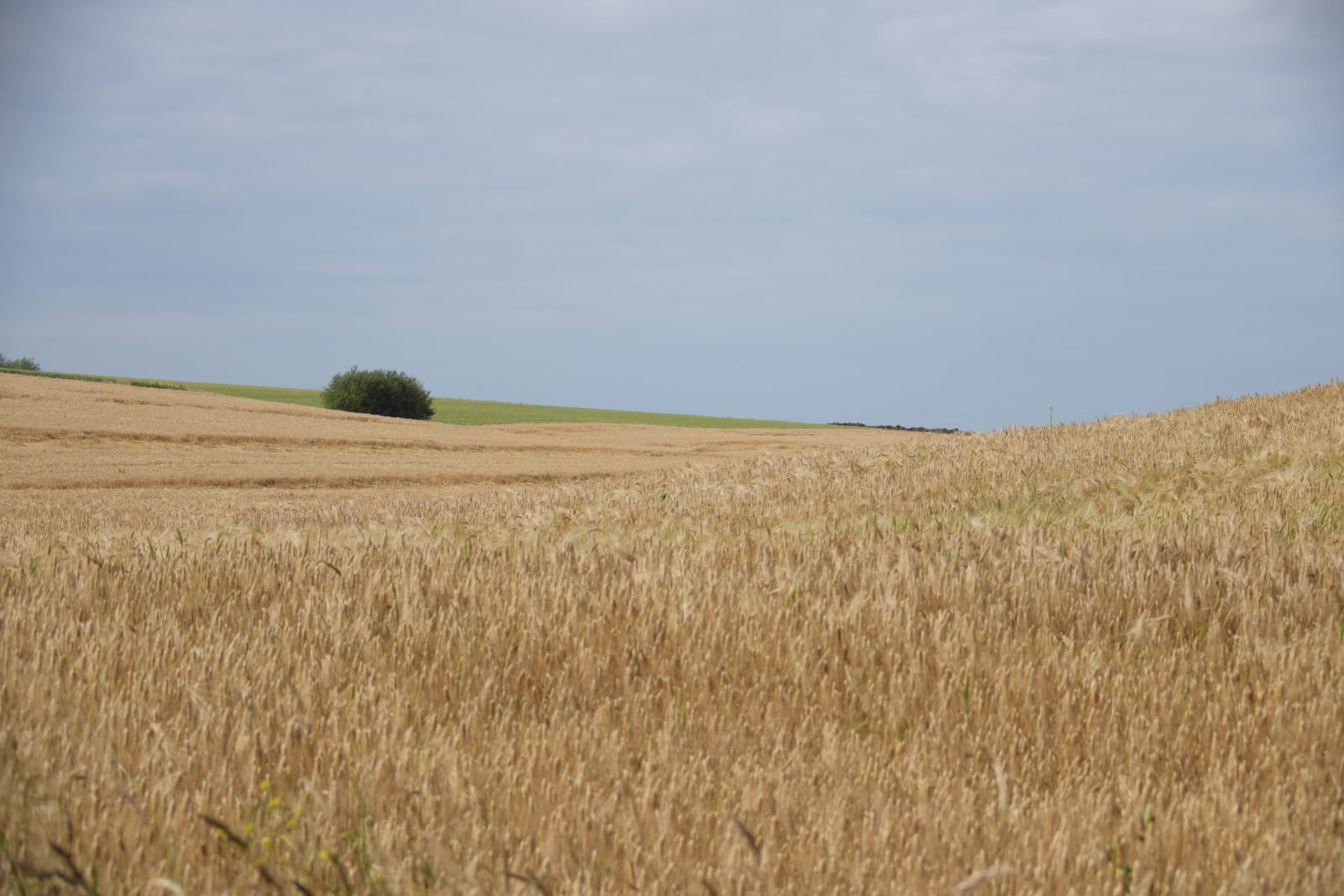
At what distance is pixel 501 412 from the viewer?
75812mm

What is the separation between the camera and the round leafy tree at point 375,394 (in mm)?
64000

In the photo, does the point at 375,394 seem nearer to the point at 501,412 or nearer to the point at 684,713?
the point at 501,412

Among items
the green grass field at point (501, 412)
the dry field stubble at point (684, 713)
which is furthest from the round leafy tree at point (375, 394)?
the dry field stubble at point (684, 713)

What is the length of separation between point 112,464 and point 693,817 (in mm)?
28423

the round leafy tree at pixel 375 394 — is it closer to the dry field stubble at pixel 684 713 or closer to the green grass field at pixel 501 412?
the green grass field at pixel 501 412

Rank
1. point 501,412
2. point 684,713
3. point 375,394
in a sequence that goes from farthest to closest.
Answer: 1. point 501,412
2. point 375,394
3. point 684,713

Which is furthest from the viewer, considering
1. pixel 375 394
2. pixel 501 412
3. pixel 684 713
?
pixel 501 412

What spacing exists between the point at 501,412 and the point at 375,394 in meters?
13.1

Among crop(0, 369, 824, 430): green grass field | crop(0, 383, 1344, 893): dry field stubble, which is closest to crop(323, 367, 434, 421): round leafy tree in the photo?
crop(0, 369, 824, 430): green grass field

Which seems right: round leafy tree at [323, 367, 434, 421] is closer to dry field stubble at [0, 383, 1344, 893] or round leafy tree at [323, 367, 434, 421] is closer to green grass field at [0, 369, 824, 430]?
green grass field at [0, 369, 824, 430]

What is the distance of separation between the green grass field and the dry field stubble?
200 feet

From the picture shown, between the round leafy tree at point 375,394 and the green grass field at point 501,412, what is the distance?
275cm

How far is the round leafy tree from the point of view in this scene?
210ft

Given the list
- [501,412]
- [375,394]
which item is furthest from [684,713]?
[501,412]
